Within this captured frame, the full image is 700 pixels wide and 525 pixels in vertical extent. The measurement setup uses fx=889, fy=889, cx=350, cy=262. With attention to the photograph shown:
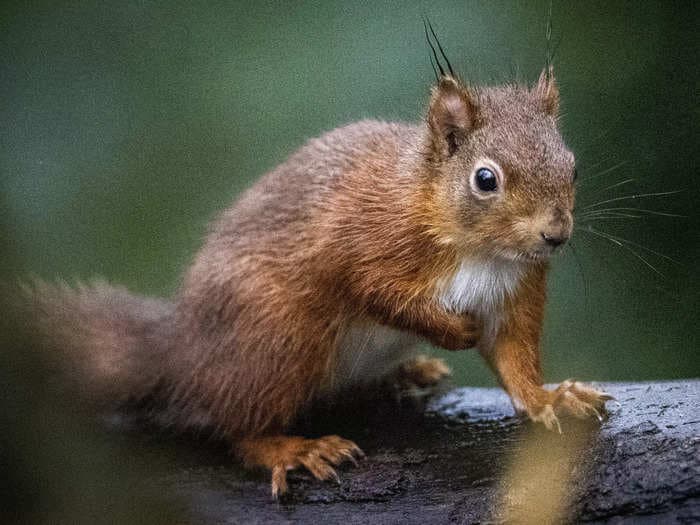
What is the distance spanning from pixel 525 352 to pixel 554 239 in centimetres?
46

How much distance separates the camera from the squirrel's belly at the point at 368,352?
2297 mm

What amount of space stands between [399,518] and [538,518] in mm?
311

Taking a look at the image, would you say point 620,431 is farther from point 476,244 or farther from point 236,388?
point 236,388

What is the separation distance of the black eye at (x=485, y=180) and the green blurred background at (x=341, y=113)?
350 mm

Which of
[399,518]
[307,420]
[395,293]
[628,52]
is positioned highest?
[628,52]

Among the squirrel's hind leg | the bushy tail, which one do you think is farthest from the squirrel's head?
the bushy tail

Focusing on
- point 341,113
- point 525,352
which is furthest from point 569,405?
point 341,113

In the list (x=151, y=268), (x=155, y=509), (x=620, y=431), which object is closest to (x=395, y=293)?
(x=620, y=431)

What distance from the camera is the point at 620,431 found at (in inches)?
77.0

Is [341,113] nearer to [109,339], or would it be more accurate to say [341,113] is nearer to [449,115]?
[449,115]

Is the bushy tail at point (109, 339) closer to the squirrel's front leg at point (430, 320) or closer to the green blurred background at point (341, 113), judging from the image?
the green blurred background at point (341, 113)

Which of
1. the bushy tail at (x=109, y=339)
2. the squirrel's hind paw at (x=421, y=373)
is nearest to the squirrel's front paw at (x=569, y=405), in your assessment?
the squirrel's hind paw at (x=421, y=373)

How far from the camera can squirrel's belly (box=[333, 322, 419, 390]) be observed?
230 centimetres

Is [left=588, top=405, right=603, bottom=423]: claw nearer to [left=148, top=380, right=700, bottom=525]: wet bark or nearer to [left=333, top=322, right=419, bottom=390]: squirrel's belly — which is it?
[left=148, top=380, right=700, bottom=525]: wet bark
